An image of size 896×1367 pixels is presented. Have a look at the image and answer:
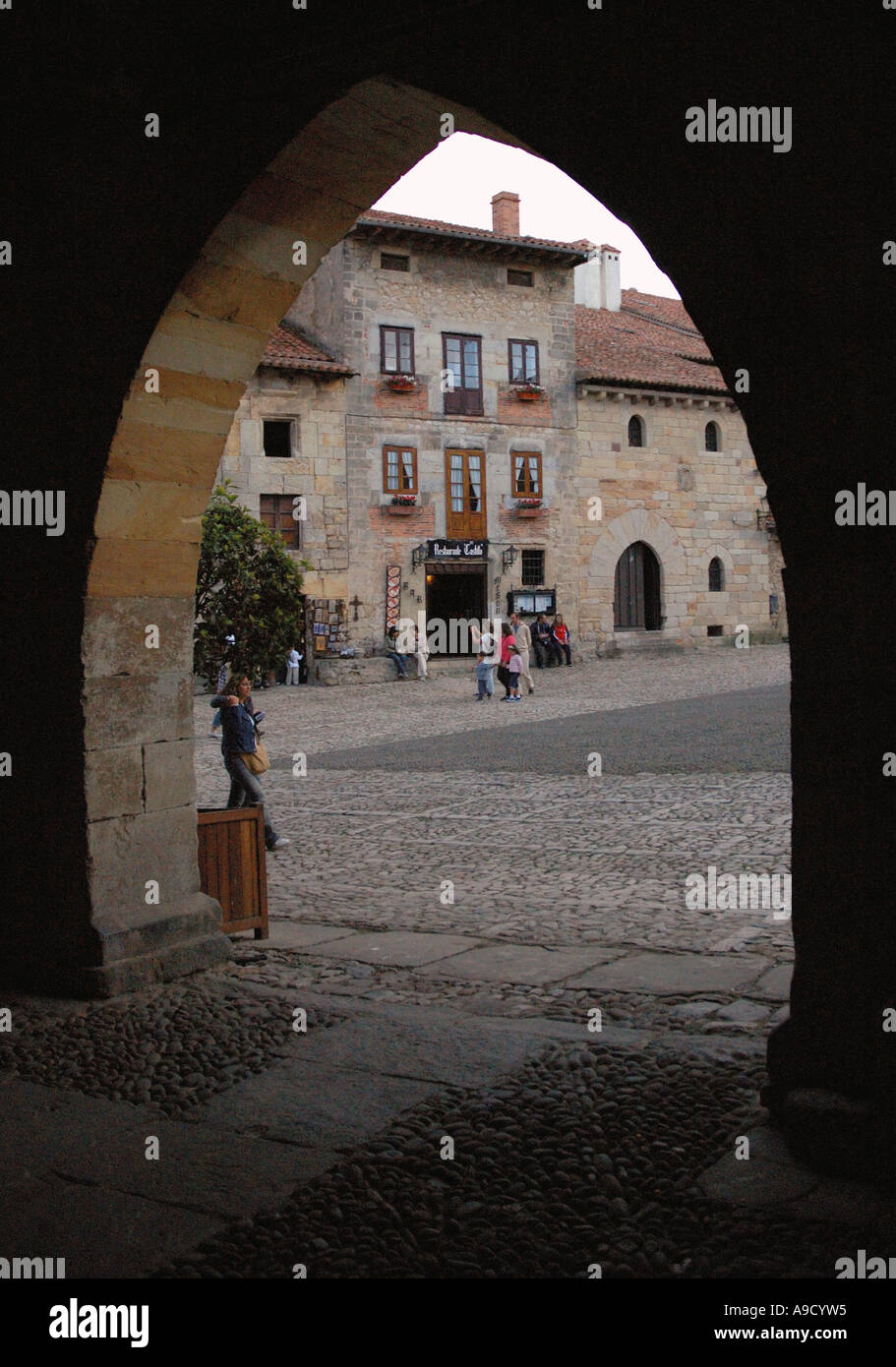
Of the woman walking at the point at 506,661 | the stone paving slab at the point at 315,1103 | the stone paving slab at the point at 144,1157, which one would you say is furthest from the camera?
the woman walking at the point at 506,661

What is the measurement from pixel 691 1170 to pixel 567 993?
1686 mm

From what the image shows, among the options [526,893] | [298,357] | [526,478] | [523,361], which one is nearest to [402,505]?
[526,478]

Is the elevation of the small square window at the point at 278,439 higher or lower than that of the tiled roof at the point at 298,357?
lower

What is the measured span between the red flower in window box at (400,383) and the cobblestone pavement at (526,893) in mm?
15340

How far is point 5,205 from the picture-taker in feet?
16.8

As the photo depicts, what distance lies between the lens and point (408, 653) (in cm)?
2675

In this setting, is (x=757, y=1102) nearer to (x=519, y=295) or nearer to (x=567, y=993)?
(x=567, y=993)

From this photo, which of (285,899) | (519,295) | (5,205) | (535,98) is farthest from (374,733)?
(519,295)

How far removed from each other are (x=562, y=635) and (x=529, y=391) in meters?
5.81

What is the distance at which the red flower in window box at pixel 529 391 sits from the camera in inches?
1126

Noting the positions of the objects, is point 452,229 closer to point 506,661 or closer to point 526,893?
point 506,661

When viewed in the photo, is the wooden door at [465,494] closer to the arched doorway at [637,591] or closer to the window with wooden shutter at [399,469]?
the window with wooden shutter at [399,469]

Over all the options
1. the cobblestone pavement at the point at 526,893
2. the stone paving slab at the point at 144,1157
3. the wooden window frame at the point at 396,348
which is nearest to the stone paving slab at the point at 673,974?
the cobblestone pavement at the point at 526,893

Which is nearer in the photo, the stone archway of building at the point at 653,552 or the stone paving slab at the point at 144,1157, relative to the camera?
the stone paving slab at the point at 144,1157
